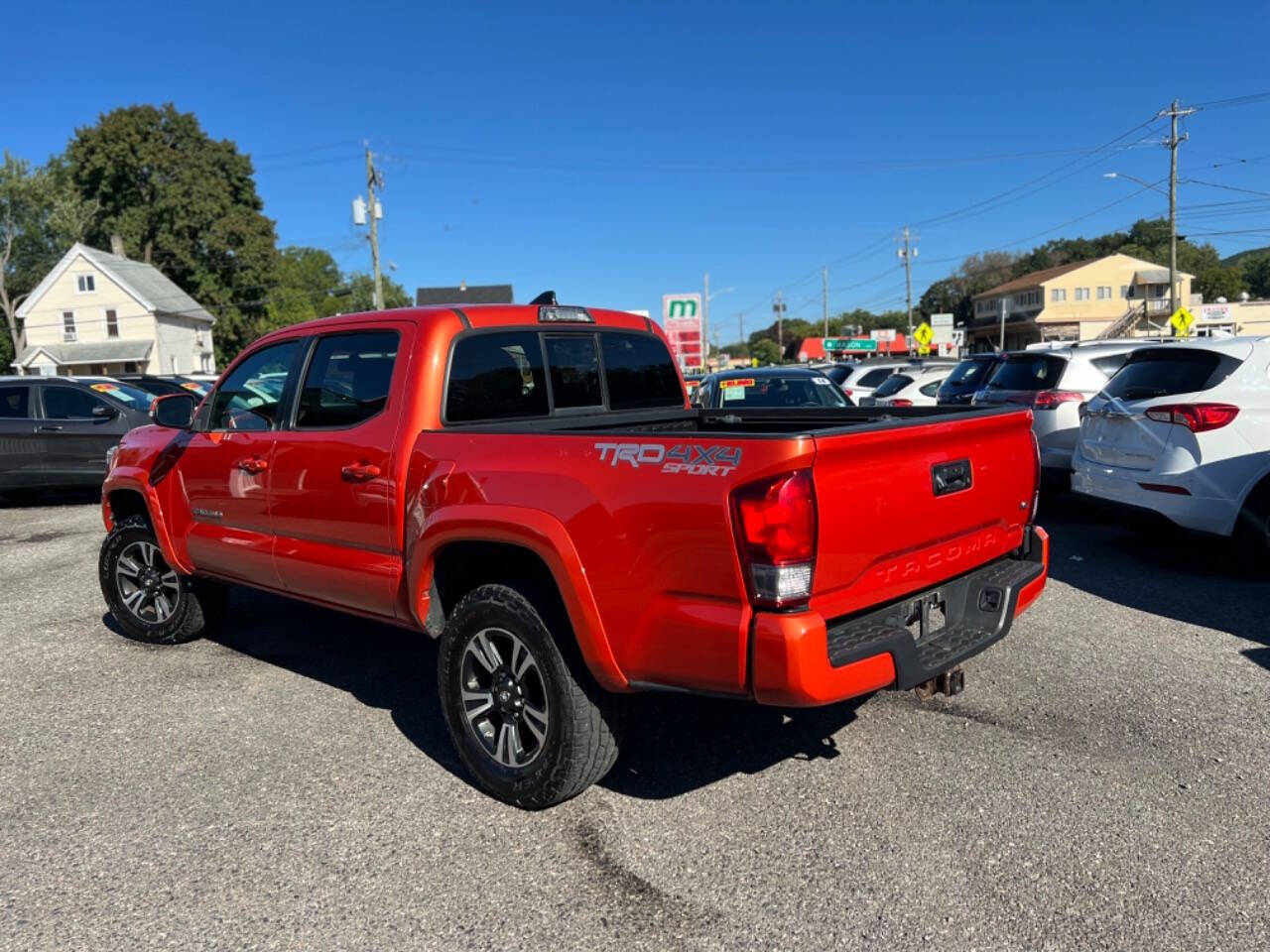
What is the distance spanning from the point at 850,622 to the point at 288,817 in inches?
88.6

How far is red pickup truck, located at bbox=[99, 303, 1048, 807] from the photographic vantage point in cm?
284

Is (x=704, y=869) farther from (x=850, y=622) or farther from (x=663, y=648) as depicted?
(x=850, y=622)

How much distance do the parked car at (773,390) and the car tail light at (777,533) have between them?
25.9 feet

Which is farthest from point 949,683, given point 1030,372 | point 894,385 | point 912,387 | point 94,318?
point 94,318

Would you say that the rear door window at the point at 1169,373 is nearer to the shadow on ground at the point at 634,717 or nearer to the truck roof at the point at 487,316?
the shadow on ground at the point at 634,717

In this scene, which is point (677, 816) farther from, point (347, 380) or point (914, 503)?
point (347, 380)

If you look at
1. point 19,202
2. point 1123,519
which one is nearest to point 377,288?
point 1123,519

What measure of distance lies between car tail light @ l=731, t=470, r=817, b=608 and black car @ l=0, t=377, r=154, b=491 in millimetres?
11643

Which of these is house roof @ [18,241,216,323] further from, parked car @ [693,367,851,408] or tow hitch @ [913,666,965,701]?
tow hitch @ [913,666,965,701]

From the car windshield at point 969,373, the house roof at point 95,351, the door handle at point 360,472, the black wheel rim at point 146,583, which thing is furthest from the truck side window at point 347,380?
the house roof at point 95,351

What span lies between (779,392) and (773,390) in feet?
0.26

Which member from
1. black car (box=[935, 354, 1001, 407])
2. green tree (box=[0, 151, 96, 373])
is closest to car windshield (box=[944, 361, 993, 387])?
black car (box=[935, 354, 1001, 407])

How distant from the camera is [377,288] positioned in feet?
107

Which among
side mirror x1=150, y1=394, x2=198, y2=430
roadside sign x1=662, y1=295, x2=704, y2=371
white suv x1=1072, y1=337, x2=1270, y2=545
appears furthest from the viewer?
roadside sign x1=662, y1=295, x2=704, y2=371
